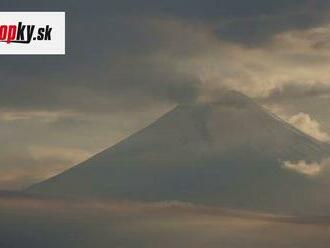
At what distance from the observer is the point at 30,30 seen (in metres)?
7.12

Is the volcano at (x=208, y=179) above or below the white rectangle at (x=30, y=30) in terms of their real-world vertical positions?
below

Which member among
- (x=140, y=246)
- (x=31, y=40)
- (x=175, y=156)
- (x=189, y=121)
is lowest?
(x=140, y=246)

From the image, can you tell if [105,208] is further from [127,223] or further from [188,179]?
[188,179]

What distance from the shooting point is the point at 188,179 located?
289 inches

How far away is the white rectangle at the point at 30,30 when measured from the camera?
7.11 metres

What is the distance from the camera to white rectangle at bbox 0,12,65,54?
7.11 metres

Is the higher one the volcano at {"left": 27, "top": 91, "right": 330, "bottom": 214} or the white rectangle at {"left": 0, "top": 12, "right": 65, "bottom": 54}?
the white rectangle at {"left": 0, "top": 12, "right": 65, "bottom": 54}

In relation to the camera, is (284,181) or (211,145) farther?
(211,145)

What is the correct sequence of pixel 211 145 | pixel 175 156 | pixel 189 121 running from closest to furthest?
1. pixel 175 156
2. pixel 189 121
3. pixel 211 145

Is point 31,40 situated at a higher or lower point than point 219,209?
higher

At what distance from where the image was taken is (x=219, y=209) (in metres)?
7.16

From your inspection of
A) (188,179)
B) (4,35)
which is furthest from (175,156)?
(4,35)

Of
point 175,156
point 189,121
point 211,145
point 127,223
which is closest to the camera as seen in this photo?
point 127,223

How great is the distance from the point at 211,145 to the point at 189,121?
837 millimetres
